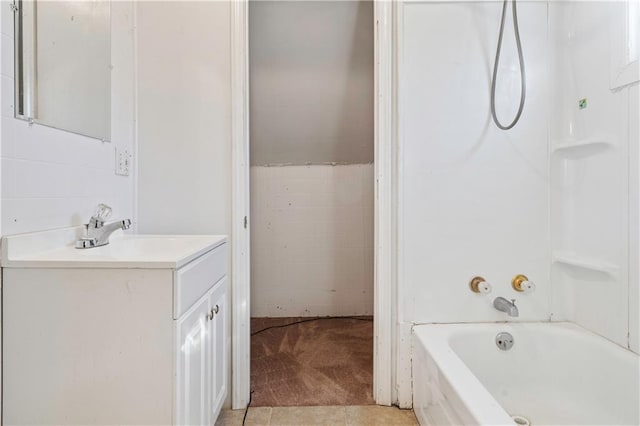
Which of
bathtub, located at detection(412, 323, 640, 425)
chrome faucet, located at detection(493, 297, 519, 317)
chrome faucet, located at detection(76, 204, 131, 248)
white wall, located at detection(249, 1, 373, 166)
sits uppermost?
white wall, located at detection(249, 1, 373, 166)

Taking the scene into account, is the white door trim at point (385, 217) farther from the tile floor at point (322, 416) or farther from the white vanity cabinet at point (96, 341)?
the white vanity cabinet at point (96, 341)

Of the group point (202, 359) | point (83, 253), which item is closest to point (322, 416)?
point (202, 359)

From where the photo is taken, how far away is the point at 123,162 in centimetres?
145

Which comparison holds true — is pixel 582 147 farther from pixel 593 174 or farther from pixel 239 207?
pixel 239 207

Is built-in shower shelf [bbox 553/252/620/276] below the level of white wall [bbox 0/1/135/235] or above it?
below

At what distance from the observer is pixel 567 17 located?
1534mm

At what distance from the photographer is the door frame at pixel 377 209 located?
153 centimetres

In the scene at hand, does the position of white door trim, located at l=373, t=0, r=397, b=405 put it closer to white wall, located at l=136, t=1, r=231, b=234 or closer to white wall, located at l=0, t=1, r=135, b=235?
white wall, located at l=136, t=1, r=231, b=234

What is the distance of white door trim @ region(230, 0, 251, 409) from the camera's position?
1.52 metres

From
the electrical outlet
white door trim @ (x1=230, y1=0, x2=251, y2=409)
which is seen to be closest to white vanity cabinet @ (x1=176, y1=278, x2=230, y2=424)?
white door trim @ (x1=230, y1=0, x2=251, y2=409)

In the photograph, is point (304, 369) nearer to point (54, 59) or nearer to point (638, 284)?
point (638, 284)

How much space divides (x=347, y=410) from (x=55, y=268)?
4.38 feet

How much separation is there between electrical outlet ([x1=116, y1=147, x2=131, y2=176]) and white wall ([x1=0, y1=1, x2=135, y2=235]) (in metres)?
0.03

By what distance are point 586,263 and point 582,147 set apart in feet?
1.69
